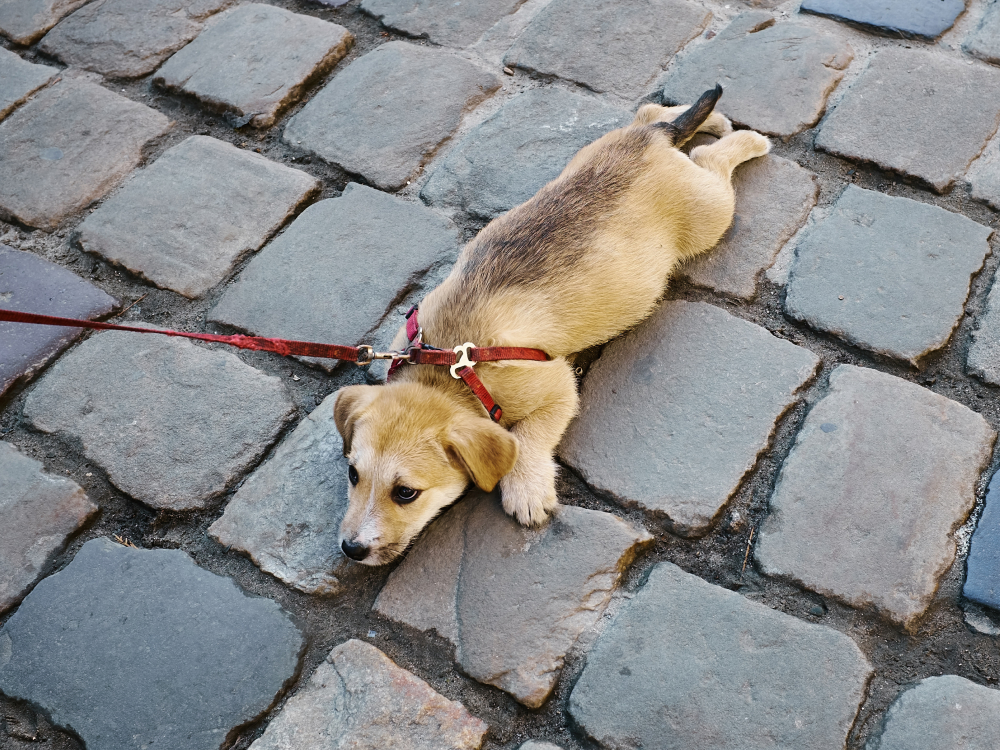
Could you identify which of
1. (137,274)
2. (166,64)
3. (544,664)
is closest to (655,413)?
(544,664)

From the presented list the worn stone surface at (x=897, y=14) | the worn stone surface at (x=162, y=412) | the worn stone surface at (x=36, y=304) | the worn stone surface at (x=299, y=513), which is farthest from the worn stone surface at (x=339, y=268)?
the worn stone surface at (x=897, y=14)

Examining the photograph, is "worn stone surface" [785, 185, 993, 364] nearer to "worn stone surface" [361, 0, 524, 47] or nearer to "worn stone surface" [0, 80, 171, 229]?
"worn stone surface" [361, 0, 524, 47]

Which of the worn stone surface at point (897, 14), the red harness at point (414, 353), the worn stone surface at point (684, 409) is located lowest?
the worn stone surface at point (684, 409)

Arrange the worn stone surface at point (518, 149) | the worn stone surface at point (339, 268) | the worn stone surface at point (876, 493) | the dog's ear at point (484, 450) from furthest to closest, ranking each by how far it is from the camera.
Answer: the worn stone surface at point (518, 149) < the worn stone surface at point (339, 268) < the dog's ear at point (484, 450) < the worn stone surface at point (876, 493)

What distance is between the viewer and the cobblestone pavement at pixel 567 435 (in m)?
2.49

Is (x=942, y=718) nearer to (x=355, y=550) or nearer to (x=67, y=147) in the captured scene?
(x=355, y=550)

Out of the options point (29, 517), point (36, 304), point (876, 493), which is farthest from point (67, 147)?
point (876, 493)

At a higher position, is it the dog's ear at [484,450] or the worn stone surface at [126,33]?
the worn stone surface at [126,33]

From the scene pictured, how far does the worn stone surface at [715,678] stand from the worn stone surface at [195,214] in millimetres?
2274

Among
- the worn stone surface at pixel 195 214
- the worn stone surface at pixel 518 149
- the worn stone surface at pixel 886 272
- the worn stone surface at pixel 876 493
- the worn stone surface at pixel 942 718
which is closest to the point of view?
the worn stone surface at pixel 942 718

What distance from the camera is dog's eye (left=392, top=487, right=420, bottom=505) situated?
2775mm

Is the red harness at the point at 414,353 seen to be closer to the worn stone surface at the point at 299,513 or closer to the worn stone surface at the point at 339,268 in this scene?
the worn stone surface at the point at 299,513

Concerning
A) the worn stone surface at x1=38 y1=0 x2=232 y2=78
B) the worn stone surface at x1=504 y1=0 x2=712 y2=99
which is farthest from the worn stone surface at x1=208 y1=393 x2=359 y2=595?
the worn stone surface at x1=38 y1=0 x2=232 y2=78

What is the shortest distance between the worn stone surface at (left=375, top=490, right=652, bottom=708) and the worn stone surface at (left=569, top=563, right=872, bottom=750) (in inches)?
4.9
